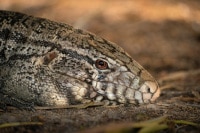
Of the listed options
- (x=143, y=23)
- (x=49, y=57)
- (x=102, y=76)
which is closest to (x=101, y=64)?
(x=102, y=76)

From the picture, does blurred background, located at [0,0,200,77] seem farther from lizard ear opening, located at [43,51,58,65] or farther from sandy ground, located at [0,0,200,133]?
lizard ear opening, located at [43,51,58,65]

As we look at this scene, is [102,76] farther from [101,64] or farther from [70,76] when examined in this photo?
[70,76]

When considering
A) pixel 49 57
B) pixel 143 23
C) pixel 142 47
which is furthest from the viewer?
pixel 143 23

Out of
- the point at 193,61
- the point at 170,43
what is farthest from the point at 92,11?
the point at 193,61

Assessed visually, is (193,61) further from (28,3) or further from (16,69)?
(28,3)

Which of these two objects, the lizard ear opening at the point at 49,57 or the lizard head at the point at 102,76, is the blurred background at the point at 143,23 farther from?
the lizard ear opening at the point at 49,57

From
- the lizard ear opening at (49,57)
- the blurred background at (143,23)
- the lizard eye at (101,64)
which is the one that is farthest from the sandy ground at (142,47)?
the lizard ear opening at (49,57)

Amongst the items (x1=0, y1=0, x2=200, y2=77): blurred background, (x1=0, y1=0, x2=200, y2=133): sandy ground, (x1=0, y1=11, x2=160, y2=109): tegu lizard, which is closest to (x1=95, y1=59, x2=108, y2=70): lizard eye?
(x1=0, y1=11, x2=160, y2=109): tegu lizard

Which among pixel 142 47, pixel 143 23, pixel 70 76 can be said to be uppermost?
pixel 143 23

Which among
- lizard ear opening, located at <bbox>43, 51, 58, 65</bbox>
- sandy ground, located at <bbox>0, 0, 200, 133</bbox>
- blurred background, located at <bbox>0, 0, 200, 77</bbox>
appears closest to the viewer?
sandy ground, located at <bbox>0, 0, 200, 133</bbox>
